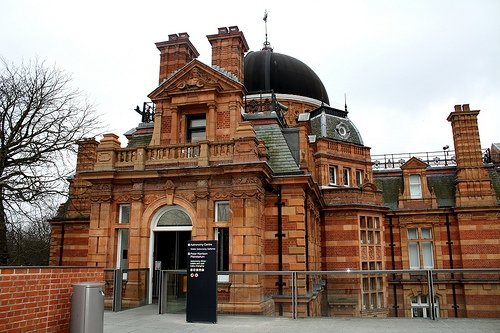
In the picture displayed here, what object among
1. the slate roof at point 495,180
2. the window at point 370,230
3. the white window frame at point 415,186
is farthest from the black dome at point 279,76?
the slate roof at point 495,180

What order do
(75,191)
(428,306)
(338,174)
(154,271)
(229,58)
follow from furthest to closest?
(338,174), (75,191), (229,58), (154,271), (428,306)

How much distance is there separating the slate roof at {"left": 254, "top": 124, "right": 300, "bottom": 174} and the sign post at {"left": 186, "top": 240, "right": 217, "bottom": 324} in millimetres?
5299

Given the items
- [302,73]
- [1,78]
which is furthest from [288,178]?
[302,73]

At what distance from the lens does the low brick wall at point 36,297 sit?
7082 millimetres

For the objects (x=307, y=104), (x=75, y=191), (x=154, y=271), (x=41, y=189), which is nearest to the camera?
(x=154, y=271)

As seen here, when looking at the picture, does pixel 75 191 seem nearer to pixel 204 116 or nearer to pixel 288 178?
pixel 204 116

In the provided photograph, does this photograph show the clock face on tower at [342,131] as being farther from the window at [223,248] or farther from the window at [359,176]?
the window at [223,248]

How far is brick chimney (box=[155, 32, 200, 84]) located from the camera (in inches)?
741

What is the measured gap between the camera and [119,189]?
1570cm

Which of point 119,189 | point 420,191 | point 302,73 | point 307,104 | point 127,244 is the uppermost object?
point 302,73

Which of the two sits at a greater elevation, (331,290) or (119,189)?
(119,189)

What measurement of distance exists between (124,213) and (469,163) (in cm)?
2104

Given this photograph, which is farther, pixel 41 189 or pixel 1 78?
pixel 1 78

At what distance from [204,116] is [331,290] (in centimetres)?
825
